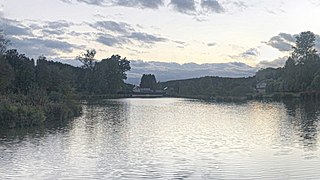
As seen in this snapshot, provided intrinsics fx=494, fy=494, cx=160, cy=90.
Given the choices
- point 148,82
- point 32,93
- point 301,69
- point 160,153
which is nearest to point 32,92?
point 32,93

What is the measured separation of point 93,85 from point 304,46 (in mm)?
58989

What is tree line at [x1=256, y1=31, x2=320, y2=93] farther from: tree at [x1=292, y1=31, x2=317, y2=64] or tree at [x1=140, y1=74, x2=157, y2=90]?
tree at [x1=140, y1=74, x2=157, y2=90]

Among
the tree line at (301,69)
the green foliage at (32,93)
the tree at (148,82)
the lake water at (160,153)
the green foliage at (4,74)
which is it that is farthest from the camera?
the tree at (148,82)

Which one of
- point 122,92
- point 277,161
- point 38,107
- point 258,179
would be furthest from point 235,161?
point 122,92

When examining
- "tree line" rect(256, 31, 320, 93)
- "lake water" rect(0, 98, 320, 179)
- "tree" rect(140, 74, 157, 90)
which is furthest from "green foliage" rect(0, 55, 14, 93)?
"tree" rect(140, 74, 157, 90)

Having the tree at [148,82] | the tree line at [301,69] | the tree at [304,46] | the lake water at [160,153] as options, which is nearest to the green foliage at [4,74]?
the lake water at [160,153]

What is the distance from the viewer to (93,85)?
140750mm

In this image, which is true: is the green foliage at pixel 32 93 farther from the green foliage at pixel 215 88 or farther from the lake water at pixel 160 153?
the green foliage at pixel 215 88

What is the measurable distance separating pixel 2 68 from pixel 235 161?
36978 mm

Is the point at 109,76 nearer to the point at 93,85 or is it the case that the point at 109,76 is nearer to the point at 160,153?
the point at 93,85

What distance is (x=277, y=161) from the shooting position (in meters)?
22.7

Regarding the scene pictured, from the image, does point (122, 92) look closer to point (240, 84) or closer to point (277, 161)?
point (240, 84)

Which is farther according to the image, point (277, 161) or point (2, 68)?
point (2, 68)

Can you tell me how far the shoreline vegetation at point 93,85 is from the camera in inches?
1796
